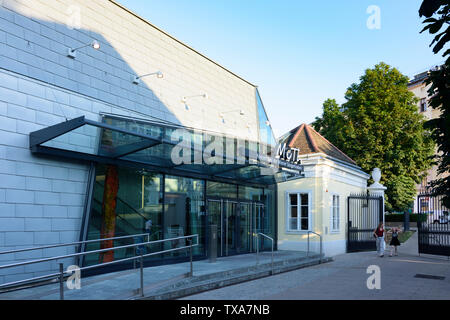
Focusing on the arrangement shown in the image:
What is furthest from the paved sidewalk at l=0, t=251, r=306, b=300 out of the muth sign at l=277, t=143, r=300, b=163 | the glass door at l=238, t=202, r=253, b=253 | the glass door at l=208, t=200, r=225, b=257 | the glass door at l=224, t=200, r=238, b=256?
the muth sign at l=277, t=143, r=300, b=163

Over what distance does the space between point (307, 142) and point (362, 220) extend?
467cm

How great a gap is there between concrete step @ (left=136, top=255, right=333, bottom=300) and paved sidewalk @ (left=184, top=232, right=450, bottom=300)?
0.74 feet

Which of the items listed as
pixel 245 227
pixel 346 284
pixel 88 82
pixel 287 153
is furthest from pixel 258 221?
pixel 88 82

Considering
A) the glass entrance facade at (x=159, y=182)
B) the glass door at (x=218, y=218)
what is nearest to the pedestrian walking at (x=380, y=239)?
the glass entrance facade at (x=159, y=182)

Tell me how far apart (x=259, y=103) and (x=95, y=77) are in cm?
952

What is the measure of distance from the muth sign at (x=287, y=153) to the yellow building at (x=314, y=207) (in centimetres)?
209

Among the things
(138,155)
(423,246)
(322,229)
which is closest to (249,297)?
(138,155)

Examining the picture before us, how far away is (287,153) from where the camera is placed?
51.8ft

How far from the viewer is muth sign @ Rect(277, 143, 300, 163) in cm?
1531

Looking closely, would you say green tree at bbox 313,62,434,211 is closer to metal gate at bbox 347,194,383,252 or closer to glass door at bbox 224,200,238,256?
metal gate at bbox 347,194,383,252

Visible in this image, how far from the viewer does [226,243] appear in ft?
49.2

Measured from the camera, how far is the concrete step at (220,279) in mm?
8383

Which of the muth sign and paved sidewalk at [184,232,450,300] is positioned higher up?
the muth sign

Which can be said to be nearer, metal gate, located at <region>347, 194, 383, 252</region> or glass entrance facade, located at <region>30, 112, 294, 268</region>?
glass entrance facade, located at <region>30, 112, 294, 268</region>
